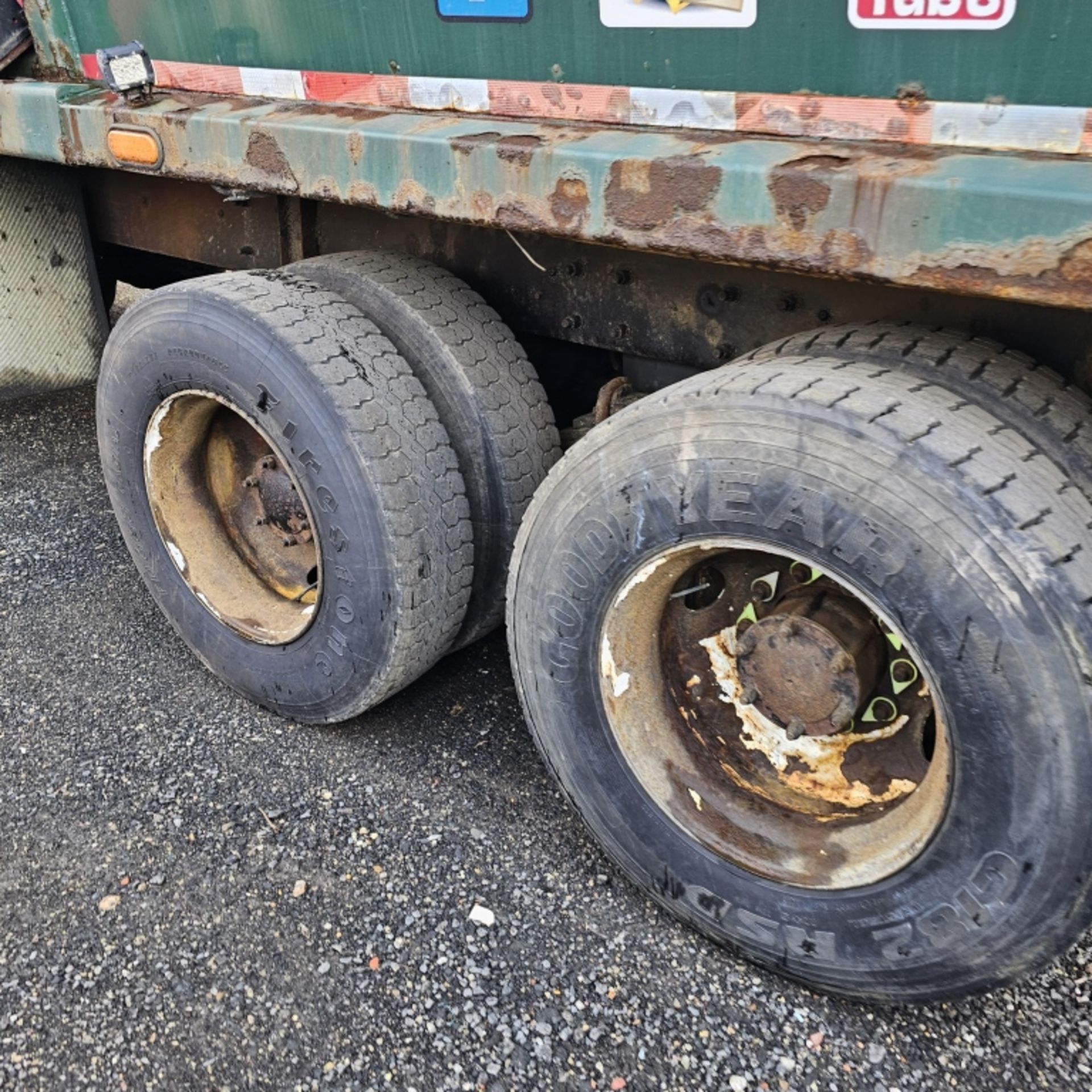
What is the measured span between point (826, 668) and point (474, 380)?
A: 1016 millimetres

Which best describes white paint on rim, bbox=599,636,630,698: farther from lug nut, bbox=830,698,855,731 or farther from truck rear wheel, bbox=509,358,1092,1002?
lug nut, bbox=830,698,855,731

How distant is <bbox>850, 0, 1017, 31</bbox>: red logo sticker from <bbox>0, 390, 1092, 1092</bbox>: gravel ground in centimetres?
168

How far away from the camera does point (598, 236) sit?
6.13ft

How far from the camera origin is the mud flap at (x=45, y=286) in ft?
11.5

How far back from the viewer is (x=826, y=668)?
194cm

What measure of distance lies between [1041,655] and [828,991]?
847 millimetres

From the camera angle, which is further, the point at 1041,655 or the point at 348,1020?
the point at 348,1020

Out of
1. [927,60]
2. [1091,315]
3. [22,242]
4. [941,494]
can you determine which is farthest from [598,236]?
[22,242]

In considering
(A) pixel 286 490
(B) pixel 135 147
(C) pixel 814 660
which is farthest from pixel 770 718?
(B) pixel 135 147

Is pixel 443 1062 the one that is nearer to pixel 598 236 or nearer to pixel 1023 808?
pixel 1023 808

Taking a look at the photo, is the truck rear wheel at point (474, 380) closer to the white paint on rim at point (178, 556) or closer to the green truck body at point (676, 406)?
the green truck body at point (676, 406)

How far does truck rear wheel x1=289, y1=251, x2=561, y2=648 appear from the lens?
8.04 feet

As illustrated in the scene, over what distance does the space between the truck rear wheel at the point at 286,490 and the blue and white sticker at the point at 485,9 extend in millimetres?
666

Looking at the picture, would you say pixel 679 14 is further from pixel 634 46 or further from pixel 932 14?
pixel 932 14
